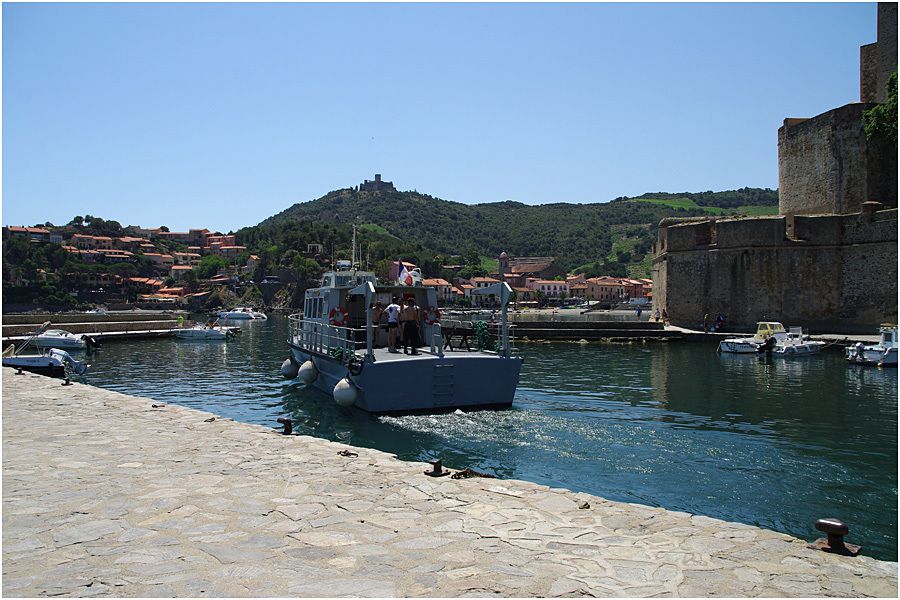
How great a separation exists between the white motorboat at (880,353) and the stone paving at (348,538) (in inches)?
895

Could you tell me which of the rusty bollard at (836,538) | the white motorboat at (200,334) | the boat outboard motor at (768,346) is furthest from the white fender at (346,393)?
the white motorboat at (200,334)

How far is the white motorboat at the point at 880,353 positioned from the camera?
24672 millimetres

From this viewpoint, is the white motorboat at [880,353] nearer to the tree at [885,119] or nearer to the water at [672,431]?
the water at [672,431]

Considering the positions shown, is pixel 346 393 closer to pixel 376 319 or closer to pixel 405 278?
pixel 376 319

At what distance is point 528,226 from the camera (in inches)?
7165

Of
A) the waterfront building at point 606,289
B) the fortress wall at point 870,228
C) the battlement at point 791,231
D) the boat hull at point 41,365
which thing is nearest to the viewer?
the boat hull at point 41,365

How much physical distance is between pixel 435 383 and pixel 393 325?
235 centimetres

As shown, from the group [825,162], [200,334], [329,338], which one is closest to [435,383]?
[329,338]

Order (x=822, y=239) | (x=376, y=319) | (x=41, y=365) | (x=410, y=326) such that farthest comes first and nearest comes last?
(x=822, y=239), (x=41, y=365), (x=376, y=319), (x=410, y=326)

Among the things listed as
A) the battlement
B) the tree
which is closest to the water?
the battlement

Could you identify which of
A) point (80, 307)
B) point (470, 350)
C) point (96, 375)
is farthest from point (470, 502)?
point (80, 307)

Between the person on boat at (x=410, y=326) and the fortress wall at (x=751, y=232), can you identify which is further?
the fortress wall at (x=751, y=232)

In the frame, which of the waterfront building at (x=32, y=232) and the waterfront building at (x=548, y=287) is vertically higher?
the waterfront building at (x=32, y=232)

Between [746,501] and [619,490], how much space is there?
1.54 meters
